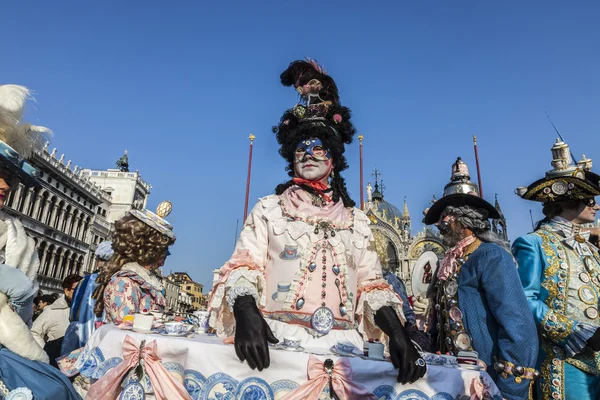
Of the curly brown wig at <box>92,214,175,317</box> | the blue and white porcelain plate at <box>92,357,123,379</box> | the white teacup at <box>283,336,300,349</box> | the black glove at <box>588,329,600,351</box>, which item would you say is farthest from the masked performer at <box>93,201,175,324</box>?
the black glove at <box>588,329,600,351</box>

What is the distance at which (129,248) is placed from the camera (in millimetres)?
3889

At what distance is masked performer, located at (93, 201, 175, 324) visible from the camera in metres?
3.42

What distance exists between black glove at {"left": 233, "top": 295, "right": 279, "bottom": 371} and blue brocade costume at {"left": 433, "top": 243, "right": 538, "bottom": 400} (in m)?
1.93

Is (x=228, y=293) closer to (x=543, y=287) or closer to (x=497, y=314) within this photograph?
(x=497, y=314)

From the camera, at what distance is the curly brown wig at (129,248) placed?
3.84 meters

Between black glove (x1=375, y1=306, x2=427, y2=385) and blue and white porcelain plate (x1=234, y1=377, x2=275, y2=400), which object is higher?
black glove (x1=375, y1=306, x2=427, y2=385)

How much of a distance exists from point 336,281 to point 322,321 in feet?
1.12

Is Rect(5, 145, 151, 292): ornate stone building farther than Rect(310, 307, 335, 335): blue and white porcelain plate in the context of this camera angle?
Yes

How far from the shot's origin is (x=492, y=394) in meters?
2.00

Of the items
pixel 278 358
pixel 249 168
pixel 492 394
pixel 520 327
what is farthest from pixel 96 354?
pixel 249 168

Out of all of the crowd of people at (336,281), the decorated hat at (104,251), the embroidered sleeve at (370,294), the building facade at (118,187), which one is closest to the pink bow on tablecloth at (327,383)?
the crowd of people at (336,281)

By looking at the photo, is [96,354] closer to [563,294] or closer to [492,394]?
[492,394]

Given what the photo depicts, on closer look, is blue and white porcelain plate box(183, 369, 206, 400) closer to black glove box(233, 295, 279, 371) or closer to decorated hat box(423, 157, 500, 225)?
black glove box(233, 295, 279, 371)

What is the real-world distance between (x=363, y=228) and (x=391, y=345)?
1.08 m
